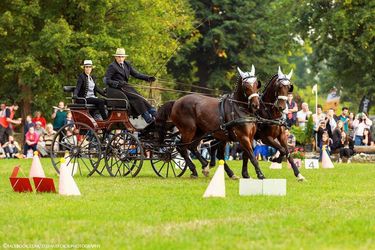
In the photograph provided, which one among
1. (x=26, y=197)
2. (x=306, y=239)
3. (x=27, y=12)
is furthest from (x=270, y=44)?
(x=306, y=239)

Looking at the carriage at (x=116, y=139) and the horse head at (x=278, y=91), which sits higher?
the horse head at (x=278, y=91)

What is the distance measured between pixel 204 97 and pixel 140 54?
61.6 feet

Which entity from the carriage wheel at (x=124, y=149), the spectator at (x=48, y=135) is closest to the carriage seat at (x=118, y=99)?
the carriage wheel at (x=124, y=149)

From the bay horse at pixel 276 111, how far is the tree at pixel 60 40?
17142 mm

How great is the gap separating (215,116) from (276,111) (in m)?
1.15

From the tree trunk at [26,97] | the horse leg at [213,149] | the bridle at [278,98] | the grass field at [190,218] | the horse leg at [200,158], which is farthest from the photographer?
the tree trunk at [26,97]

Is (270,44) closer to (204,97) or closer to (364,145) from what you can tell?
(364,145)

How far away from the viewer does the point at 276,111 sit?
59.4 feet

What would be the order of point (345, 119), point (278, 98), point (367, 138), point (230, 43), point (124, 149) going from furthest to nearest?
point (230, 43) → point (367, 138) → point (345, 119) → point (124, 149) → point (278, 98)

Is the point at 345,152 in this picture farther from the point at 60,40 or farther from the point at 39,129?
the point at 60,40

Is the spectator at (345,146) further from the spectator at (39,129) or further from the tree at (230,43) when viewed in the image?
the tree at (230,43)

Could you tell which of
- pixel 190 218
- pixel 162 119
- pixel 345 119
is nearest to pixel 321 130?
pixel 345 119

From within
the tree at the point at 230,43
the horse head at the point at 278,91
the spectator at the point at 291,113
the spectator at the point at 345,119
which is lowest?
the spectator at the point at 345,119

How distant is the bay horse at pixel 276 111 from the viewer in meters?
17.7
